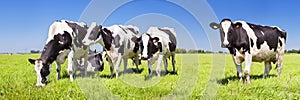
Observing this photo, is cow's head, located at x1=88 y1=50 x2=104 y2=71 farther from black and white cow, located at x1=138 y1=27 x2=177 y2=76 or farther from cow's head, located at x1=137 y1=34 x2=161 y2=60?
cow's head, located at x1=137 y1=34 x2=161 y2=60

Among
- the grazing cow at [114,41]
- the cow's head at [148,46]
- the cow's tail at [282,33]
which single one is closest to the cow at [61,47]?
the grazing cow at [114,41]

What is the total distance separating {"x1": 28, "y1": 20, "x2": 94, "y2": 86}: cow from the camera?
29.2ft

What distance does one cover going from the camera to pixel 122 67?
13.7 m

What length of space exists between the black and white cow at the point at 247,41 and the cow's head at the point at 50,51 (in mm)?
4729

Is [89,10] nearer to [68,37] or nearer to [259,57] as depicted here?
[68,37]

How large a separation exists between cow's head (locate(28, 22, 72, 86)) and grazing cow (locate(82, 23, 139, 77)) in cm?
110

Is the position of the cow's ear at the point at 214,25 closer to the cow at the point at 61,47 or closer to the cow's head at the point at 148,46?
the cow's head at the point at 148,46

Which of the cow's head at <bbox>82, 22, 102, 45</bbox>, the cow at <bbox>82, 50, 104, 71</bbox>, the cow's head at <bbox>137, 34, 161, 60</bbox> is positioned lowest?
the cow at <bbox>82, 50, 104, 71</bbox>

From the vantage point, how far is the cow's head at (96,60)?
15211mm

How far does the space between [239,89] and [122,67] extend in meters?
6.89

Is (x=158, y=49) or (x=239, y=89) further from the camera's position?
(x=158, y=49)

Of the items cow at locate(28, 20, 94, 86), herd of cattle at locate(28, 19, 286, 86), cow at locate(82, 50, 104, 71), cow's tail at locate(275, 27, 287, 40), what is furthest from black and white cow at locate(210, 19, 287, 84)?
cow at locate(82, 50, 104, 71)

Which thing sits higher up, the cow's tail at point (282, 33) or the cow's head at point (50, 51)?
the cow's tail at point (282, 33)

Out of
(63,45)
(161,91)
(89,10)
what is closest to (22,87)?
(63,45)
